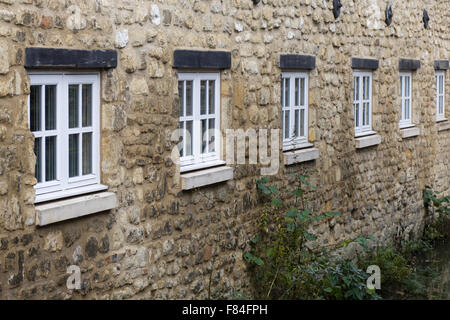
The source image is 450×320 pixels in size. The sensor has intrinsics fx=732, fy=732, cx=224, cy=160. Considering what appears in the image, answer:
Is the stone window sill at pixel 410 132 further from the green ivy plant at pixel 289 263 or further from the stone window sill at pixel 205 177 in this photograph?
the stone window sill at pixel 205 177

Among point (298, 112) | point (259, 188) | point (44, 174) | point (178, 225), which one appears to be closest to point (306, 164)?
point (298, 112)

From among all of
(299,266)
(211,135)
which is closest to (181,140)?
(211,135)

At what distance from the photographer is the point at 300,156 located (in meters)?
8.74

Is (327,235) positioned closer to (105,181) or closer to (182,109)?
(182,109)

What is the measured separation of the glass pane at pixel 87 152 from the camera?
19.3 ft

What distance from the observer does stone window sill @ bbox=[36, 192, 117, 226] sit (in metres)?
5.26

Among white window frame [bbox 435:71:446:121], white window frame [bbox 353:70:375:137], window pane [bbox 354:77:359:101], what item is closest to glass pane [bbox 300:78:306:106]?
white window frame [bbox 353:70:375:137]

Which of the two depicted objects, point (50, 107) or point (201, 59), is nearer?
point (50, 107)

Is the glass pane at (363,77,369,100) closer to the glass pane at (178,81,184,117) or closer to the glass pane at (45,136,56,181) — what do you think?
the glass pane at (178,81,184,117)

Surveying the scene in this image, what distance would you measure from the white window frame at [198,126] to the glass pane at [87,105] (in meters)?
1.16

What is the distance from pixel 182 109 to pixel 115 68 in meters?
1.14

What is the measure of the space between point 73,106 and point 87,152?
40cm

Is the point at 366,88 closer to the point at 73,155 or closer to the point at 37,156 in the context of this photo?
the point at 73,155

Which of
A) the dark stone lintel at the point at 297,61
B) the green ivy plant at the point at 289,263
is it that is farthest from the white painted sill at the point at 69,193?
the dark stone lintel at the point at 297,61
